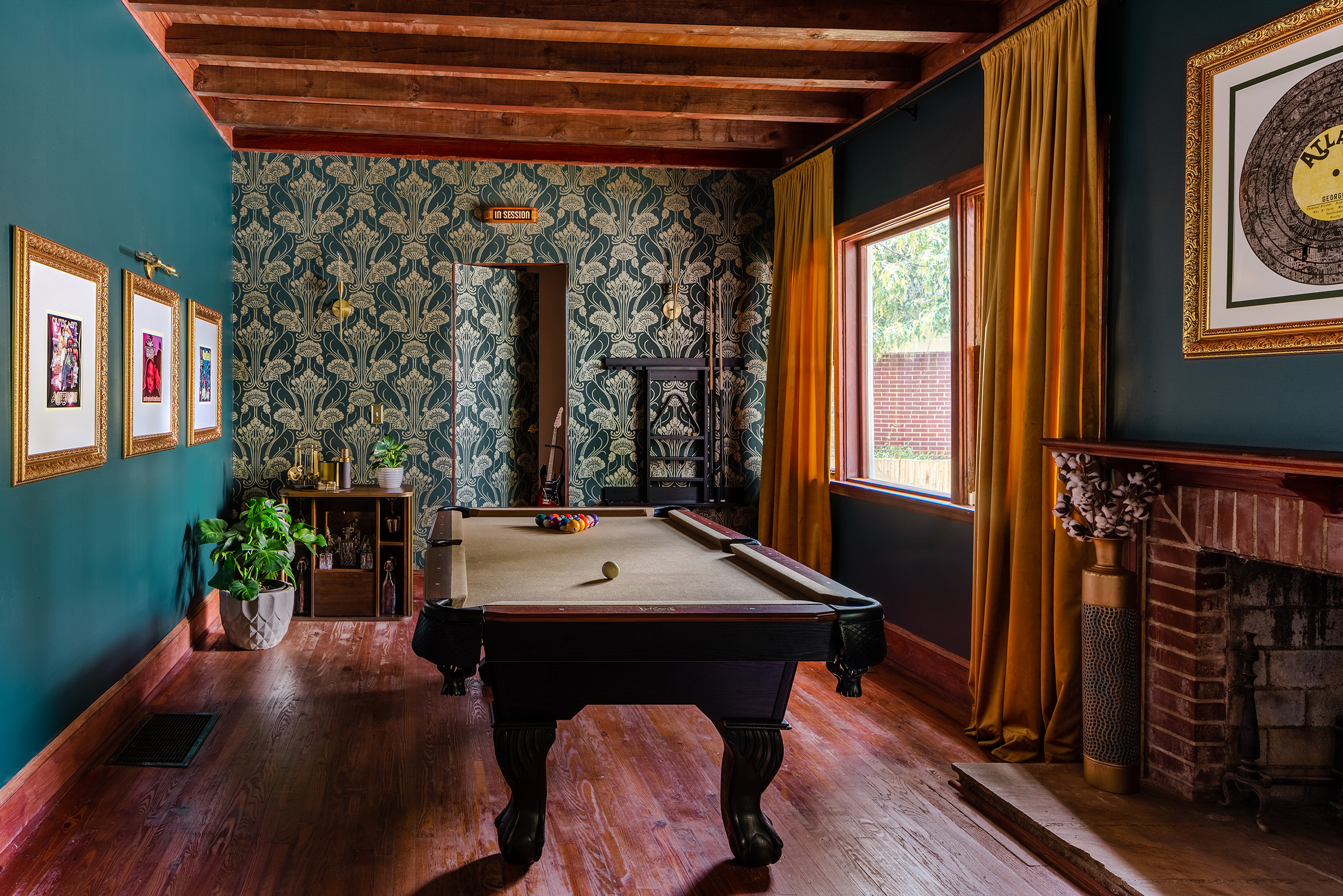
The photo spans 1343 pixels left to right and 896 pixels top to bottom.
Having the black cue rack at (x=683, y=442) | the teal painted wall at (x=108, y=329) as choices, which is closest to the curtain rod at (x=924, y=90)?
the black cue rack at (x=683, y=442)

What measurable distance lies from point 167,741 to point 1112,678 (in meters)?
3.46

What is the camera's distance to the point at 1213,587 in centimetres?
280

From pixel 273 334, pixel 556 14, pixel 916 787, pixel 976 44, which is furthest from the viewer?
pixel 273 334

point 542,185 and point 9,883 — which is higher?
point 542,185

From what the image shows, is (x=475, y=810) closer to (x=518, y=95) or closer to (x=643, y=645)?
(x=643, y=645)

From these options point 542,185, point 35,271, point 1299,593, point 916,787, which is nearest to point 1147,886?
point 916,787

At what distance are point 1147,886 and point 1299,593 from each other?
1.13 metres

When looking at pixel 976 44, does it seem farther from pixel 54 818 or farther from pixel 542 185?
pixel 54 818

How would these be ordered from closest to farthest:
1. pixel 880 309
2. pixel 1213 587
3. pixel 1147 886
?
pixel 1147 886 → pixel 1213 587 → pixel 880 309

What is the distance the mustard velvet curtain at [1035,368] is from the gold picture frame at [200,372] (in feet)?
13.0

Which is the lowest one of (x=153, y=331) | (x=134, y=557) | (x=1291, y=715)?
(x=1291, y=715)

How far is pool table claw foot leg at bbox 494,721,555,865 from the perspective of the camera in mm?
2479

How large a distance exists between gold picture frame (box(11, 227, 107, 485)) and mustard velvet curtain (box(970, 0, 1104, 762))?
11.1 feet

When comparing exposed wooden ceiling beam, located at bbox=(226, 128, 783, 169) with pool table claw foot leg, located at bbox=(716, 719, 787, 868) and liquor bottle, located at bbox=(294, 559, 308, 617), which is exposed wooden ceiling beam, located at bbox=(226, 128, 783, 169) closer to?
liquor bottle, located at bbox=(294, 559, 308, 617)
